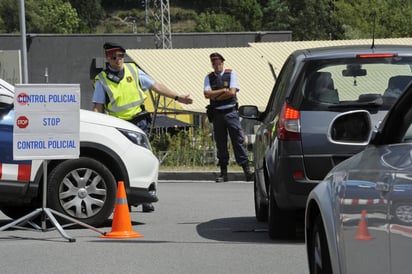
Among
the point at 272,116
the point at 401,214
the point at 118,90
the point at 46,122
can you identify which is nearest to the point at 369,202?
the point at 401,214

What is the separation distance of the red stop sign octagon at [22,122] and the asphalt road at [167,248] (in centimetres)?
109

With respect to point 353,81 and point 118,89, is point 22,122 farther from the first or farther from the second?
point 353,81

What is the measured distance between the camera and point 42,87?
9.84 metres

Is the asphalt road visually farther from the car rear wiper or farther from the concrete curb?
the concrete curb

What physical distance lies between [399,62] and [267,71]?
73.9 ft

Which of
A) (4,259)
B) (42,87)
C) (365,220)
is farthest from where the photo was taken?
(42,87)

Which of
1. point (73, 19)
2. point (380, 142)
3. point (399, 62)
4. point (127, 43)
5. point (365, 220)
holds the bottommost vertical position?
point (365, 220)

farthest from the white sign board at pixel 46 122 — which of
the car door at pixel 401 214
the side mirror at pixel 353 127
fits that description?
the car door at pixel 401 214

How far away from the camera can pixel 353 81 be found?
9.38m

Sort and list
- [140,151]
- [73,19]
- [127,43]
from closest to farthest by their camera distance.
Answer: [140,151] < [127,43] < [73,19]

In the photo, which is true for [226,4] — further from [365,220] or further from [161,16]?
[365,220]

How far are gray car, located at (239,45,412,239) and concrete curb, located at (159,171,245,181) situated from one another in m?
8.22

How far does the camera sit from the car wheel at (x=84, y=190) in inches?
415

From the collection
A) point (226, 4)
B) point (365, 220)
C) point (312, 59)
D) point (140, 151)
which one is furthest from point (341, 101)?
point (226, 4)
